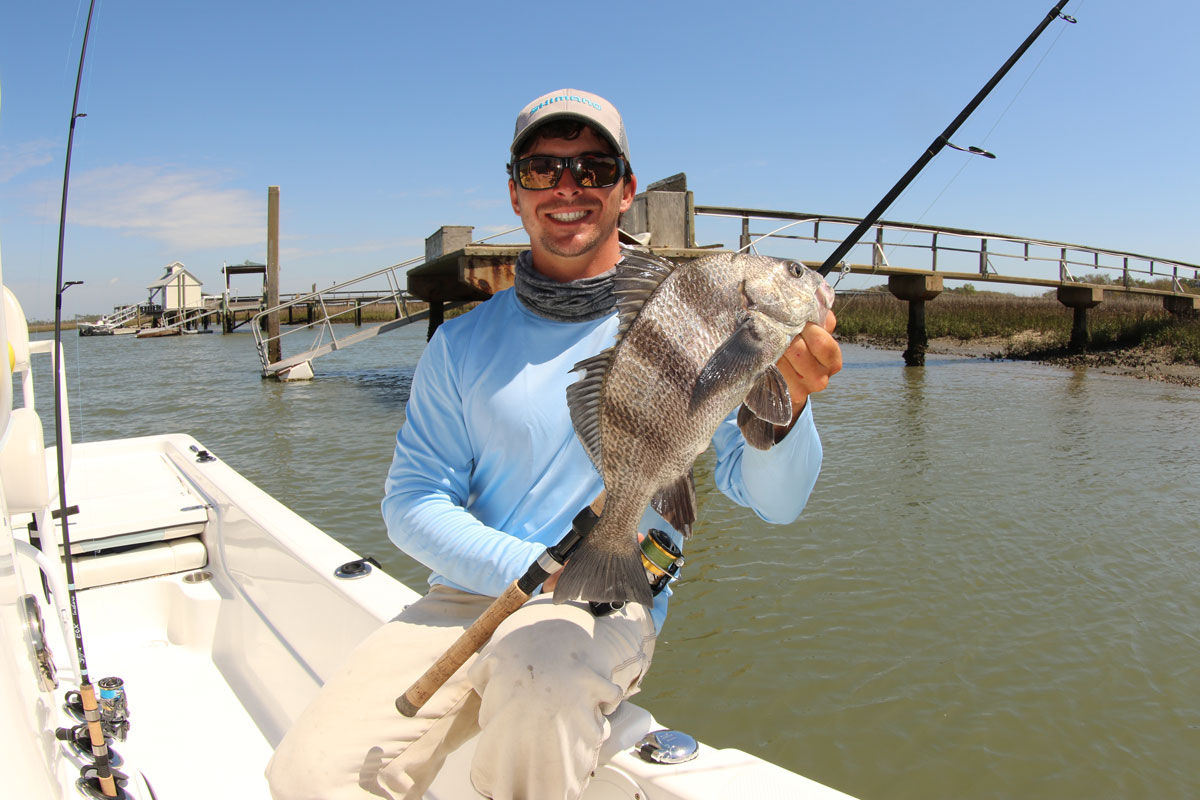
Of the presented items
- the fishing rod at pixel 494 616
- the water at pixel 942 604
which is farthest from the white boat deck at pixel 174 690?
the water at pixel 942 604

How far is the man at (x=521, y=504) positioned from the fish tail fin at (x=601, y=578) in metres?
0.25

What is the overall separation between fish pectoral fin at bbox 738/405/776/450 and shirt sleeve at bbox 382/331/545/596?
759mm

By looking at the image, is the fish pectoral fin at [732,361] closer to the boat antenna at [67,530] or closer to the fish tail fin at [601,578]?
the fish tail fin at [601,578]

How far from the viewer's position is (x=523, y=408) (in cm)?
251

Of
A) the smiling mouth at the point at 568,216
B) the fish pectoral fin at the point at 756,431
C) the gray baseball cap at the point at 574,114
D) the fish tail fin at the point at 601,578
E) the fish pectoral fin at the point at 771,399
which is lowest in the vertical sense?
the fish tail fin at the point at 601,578

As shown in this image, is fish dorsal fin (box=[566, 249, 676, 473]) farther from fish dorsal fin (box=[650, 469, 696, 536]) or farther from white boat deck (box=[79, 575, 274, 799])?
white boat deck (box=[79, 575, 274, 799])

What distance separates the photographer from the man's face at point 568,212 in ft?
8.34

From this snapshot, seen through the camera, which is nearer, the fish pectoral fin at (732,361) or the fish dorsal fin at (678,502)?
the fish pectoral fin at (732,361)

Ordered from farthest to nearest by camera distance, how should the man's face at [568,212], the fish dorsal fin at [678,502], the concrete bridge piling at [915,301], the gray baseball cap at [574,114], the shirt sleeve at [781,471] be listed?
the concrete bridge piling at [915,301]
the man's face at [568,212]
the gray baseball cap at [574,114]
the shirt sleeve at [781,471]
the fish dorsal fin at [678,502]

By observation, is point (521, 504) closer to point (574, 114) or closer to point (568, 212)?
point (568, 212)

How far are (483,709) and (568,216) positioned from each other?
61.0 inches

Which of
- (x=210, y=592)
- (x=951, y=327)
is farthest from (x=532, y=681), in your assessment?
(x=951, y=327)

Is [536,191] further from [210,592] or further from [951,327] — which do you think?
[951,327]

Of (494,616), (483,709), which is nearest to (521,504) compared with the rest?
(494,616)
